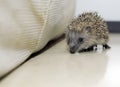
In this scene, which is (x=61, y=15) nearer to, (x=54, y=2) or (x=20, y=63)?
(x=54, y=2)

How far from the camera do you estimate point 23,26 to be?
869 millimetres

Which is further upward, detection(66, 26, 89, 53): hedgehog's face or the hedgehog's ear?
the hedgehog's ear

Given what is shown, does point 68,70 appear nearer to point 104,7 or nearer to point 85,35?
point 85,35

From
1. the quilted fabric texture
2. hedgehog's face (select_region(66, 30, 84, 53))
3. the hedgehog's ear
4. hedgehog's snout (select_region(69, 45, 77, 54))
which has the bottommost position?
hedgehog's snout (select_region(69, 45, 77, 54))

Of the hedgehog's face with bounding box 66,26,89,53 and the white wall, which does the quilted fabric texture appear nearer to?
the hedgehog's face with bounding box 66,26,89,53

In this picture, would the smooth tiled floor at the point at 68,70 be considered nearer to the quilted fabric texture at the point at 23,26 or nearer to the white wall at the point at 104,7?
the quilted fabric texture at the point at 23,26

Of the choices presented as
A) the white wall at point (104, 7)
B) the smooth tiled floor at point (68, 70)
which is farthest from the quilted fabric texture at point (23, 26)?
the white wall at point (104, 7)

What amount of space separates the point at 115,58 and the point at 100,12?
19.0 inches

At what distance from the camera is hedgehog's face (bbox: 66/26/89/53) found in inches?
39.8

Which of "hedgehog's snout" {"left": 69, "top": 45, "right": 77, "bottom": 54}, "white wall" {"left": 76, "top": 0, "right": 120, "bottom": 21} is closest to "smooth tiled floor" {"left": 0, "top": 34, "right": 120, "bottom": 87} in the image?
"hedgehog's snout" {"left": 69, "top": 45, "right": 77, "bottom": 54}

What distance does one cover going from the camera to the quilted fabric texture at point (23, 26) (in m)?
0.81

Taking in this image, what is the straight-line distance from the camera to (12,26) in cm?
83

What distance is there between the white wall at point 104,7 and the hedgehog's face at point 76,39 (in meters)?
0.41

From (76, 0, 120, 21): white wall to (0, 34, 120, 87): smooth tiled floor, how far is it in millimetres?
361
